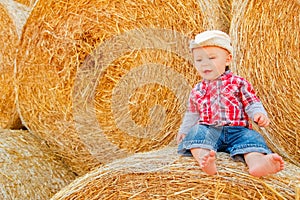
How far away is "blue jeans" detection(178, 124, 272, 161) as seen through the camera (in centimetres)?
141

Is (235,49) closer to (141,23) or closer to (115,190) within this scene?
(141,23)

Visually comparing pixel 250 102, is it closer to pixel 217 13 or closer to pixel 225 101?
pixel 225 101

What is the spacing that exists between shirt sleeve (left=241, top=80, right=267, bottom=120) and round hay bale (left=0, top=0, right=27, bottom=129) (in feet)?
3.83

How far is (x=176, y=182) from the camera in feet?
4.45

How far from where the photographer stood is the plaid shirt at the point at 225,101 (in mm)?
1524

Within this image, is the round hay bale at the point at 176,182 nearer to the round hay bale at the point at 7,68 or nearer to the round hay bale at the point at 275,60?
the round hay bale at the point at 275,60

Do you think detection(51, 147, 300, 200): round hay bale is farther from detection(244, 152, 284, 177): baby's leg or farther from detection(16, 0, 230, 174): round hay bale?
detection(16, 0, 230, 174): round hay bale

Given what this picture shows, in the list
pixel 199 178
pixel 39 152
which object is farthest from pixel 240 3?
pixel 39 152

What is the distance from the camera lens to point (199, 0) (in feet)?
6.17

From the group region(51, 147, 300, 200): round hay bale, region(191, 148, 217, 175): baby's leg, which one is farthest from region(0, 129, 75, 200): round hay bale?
region(191, 148, 217, 175): baby's leg

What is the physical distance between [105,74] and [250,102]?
0.66 meters

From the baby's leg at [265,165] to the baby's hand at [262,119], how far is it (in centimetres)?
12

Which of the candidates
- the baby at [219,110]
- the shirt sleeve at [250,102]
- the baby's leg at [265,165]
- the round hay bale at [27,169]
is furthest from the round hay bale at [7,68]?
the baby's leg at [265,165]

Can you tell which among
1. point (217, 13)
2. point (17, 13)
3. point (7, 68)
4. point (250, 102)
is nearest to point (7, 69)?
point (7, 68)
